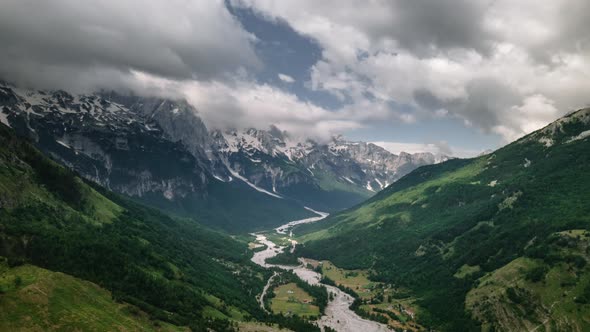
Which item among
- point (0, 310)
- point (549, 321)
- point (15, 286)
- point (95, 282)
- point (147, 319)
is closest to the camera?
point (0, 310)

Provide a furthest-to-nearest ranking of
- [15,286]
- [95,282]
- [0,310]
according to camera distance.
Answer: [95,282] → [15,286] → [0,310]

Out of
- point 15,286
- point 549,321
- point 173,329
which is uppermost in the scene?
point 549,321

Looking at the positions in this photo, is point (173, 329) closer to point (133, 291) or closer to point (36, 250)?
point (133, 291)

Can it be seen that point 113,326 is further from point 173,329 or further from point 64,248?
point 64,248

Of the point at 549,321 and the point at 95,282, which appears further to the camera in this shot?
the point at 549,321

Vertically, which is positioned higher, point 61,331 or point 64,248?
point 64,248

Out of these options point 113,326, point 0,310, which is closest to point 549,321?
point 113,326
